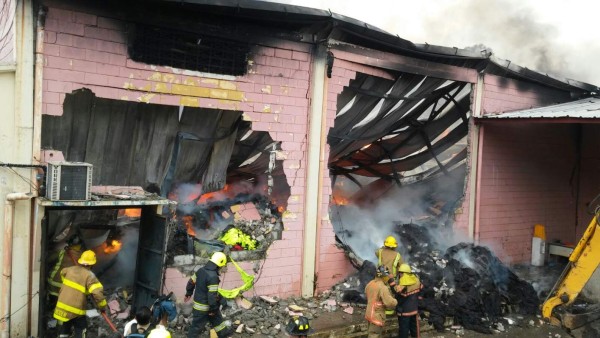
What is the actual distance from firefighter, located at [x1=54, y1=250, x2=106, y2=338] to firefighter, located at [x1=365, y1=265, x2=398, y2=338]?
363 centimetres

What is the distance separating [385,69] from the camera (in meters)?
8.86

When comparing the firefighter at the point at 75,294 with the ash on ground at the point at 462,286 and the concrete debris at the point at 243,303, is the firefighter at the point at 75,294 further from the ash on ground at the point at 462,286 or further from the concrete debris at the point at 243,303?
the ash on ground at the point at 462,286

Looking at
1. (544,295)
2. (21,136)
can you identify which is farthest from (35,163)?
(544,295)

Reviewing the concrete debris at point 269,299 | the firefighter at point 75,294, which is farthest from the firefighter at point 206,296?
the concrete debris at point 269,299

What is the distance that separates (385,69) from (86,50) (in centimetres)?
511

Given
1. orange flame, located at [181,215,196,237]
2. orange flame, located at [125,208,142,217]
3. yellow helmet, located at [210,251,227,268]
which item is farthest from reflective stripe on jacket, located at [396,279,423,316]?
orange flame, located at [125,208,142,217]

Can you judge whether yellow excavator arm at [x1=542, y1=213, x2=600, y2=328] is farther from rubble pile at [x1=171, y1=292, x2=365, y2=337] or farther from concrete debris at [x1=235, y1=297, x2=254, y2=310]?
concrete debris at [x1=235, y1=297, x2=254, y2=310]

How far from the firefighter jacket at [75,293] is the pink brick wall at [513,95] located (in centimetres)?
846

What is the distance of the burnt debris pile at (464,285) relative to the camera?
26.7 ft

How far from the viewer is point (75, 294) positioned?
19.6 ft

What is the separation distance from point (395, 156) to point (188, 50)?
19.2 feet

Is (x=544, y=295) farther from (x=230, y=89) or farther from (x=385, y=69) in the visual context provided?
(x=230, y=89)

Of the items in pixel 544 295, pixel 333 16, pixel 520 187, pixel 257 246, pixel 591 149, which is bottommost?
pixel 544 295

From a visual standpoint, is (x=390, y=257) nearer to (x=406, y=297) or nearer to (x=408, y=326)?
(x=406, y=297)
